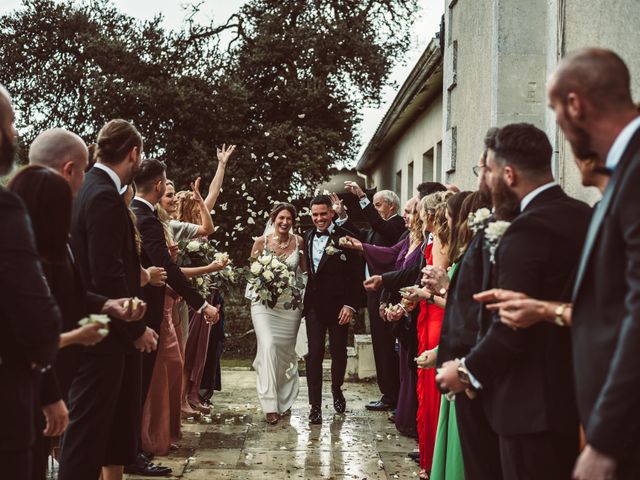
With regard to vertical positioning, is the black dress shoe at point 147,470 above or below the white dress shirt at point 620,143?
below

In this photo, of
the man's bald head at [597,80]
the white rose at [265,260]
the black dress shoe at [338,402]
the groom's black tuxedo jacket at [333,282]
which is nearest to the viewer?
the man's bald head at [597,80]

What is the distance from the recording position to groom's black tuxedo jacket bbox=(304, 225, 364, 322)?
9.58 m

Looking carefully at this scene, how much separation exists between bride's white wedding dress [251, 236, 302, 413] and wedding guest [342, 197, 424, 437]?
3.18 feet

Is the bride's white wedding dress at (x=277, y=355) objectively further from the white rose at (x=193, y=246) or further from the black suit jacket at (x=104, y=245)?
the black suit jacket at (x=104, y=245)

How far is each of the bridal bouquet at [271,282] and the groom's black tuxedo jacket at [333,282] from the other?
0.22 meters

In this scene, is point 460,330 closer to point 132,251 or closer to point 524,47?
point 132,251

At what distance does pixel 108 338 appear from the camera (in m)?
4.71

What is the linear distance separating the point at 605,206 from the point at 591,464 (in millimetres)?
754

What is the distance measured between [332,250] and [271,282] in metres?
0.76

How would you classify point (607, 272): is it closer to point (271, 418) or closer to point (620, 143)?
point (620, 143)

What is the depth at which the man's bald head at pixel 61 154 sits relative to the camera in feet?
13.8

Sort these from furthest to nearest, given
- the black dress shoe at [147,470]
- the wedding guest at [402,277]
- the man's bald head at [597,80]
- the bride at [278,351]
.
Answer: the bride at [278,351] < the wedding guest at [402,277] < the black dress shoe at [147,470] < the man's bald head at [597,80]

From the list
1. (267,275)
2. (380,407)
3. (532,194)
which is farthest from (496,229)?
(380,407)

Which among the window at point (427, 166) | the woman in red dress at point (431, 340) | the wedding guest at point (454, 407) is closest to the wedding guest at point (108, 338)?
the wedding guest at point (454, 407)
